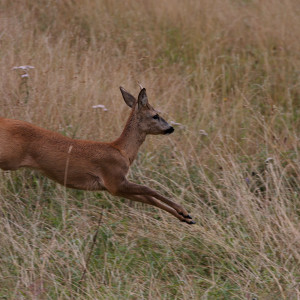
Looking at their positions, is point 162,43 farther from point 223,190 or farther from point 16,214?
point 16,214

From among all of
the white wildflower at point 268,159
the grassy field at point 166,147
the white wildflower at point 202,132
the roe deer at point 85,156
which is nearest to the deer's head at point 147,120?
the roe deer at point 85,156

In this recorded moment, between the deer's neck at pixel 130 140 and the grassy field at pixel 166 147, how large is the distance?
1.40 ft

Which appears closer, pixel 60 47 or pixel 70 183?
pixel 70 183

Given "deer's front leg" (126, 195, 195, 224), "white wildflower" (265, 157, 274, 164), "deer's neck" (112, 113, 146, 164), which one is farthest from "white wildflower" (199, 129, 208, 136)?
"deer's front leg" (126, 195, 195, 224)

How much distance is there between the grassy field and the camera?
14.6ft

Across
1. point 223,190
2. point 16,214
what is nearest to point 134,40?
point 223,190

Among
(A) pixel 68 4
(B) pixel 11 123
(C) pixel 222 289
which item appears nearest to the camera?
(C) pixel 222 289

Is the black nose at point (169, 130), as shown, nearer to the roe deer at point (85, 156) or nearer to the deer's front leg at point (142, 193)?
the roe deer at point (85, 156)

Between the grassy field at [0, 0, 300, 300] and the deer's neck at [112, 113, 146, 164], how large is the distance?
0.43 m

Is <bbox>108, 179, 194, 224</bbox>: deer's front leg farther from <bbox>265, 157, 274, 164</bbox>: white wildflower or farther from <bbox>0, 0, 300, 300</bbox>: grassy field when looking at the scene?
<bbox>265, 157, 274, 164</bbox>: white wildflower

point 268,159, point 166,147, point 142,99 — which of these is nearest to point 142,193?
point 142,99

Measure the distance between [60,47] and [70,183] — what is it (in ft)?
9.99

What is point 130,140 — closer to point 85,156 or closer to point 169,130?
point 169,130

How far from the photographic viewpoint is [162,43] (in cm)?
872
